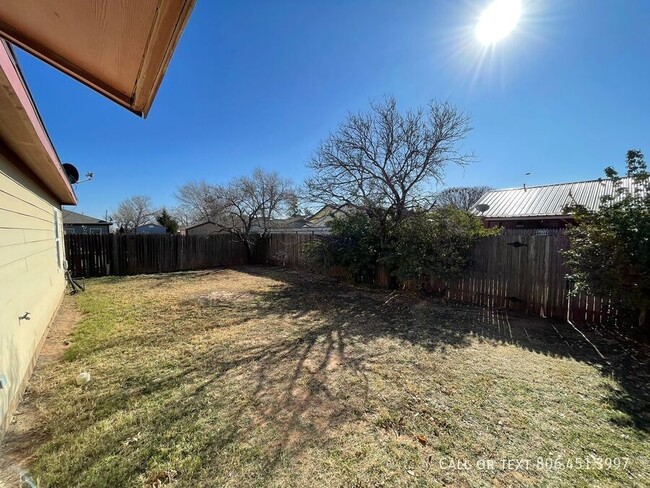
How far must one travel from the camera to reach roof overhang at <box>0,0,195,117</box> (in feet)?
3.25

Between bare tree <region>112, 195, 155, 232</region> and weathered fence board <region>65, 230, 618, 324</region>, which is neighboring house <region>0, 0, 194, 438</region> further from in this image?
bare tree <region>112, 195, 155, 232</region>

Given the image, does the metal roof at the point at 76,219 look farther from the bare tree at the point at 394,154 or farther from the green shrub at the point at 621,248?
the green shrub at the point at 621,248

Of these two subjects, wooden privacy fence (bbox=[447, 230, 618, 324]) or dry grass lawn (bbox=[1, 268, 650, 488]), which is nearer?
dry grass lawn (bbox=[1, 268, 650, 488])

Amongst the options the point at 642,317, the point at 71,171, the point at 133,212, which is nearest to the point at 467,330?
the point at 642,317

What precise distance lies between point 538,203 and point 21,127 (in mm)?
16232

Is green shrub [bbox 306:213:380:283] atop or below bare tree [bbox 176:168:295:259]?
below

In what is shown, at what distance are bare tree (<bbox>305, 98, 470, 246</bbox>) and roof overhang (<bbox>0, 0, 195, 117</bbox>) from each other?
6623 mm

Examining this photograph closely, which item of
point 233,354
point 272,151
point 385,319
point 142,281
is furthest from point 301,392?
point 272,151

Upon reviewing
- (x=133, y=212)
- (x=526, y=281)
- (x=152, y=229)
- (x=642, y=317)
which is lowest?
(x=642, y=317)

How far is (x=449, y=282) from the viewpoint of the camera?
20.6ft

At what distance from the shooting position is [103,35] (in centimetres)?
117

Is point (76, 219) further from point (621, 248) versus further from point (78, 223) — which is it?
point (621, 248)

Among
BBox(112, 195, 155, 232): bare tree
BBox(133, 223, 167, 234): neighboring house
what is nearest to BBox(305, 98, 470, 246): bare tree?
BBox(133, 223, 167, 234): neighboring house

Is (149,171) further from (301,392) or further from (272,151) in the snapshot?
(301,392)
